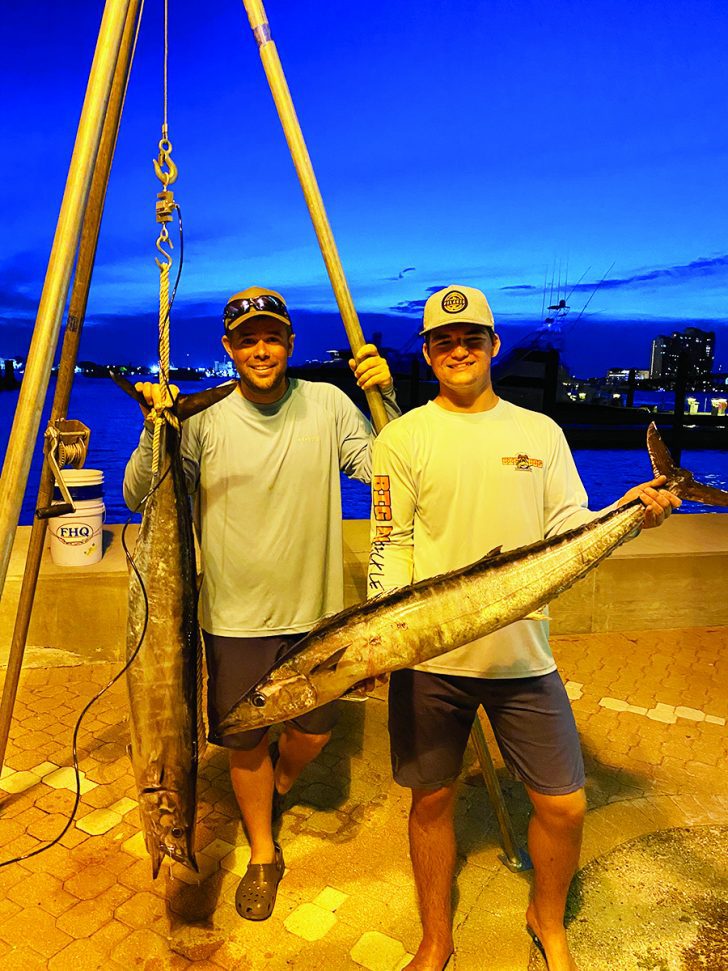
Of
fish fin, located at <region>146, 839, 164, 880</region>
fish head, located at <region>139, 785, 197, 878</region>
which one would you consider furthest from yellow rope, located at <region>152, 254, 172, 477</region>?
fish fin, located at <region>146, 839, 164, 880</region>

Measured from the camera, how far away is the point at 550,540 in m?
2.40

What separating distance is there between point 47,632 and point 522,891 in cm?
385

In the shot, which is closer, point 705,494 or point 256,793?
point 705,494

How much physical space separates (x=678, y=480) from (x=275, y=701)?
1570 mm

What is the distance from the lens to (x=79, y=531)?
18.1 feet

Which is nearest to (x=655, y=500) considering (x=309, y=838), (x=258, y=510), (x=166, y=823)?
(x=258, y=510)

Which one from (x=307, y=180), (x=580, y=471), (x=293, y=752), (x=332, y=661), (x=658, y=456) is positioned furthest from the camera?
(x=580, y=471)

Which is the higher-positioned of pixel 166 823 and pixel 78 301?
pixel 78 301

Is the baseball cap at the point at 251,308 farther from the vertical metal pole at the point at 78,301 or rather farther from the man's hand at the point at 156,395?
the vertical metal pole at the point at 78,301

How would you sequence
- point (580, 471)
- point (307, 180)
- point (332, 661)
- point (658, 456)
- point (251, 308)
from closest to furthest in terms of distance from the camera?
point (332, 661)
point (658, 456)
point (251, 308)
point (307, 180)
point (580, 471)

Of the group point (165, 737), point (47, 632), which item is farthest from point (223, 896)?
point (47, 632)

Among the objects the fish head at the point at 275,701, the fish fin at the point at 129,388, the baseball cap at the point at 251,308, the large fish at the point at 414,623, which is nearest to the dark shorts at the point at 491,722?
the large fish at the point at 414,623

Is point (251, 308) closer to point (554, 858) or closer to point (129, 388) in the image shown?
point (129, 388)

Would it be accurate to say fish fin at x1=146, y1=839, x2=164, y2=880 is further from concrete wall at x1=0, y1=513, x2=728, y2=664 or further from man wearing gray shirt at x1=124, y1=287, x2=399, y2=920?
concrete wall at x1=0, y1=513, x2=728, y2=664
